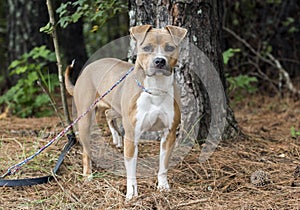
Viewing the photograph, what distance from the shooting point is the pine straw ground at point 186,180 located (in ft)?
11.1

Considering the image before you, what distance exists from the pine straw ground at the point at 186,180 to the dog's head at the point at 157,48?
35.4 inches

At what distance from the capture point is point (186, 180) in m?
3.92

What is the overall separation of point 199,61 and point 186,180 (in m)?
1.19

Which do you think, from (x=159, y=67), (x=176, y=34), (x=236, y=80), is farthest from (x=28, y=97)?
(x=159, y=67)

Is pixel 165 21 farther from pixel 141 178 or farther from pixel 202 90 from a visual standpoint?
pixel 141 178

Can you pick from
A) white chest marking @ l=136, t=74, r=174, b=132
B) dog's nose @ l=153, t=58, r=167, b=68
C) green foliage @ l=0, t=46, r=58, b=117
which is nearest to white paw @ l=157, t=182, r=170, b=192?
white chest marking @ l=136, t=74, r=174, b=132

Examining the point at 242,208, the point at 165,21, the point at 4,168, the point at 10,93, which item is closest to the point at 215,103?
the point at 165,21

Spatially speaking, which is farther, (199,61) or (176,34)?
(199,61)

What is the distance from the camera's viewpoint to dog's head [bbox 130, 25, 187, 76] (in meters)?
3.33

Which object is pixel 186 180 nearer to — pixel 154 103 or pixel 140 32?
pixel 154 103

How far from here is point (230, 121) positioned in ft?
15.8

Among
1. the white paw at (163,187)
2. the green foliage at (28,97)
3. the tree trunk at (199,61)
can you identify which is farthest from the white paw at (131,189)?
the green foliage at (28,97)

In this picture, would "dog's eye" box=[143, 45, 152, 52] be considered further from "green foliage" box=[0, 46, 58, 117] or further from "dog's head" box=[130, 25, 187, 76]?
"green foliage" box=[0, 46, 58, 117]

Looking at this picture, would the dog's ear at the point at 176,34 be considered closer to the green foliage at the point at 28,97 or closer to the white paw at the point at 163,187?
the white paw at the point at 163,187
